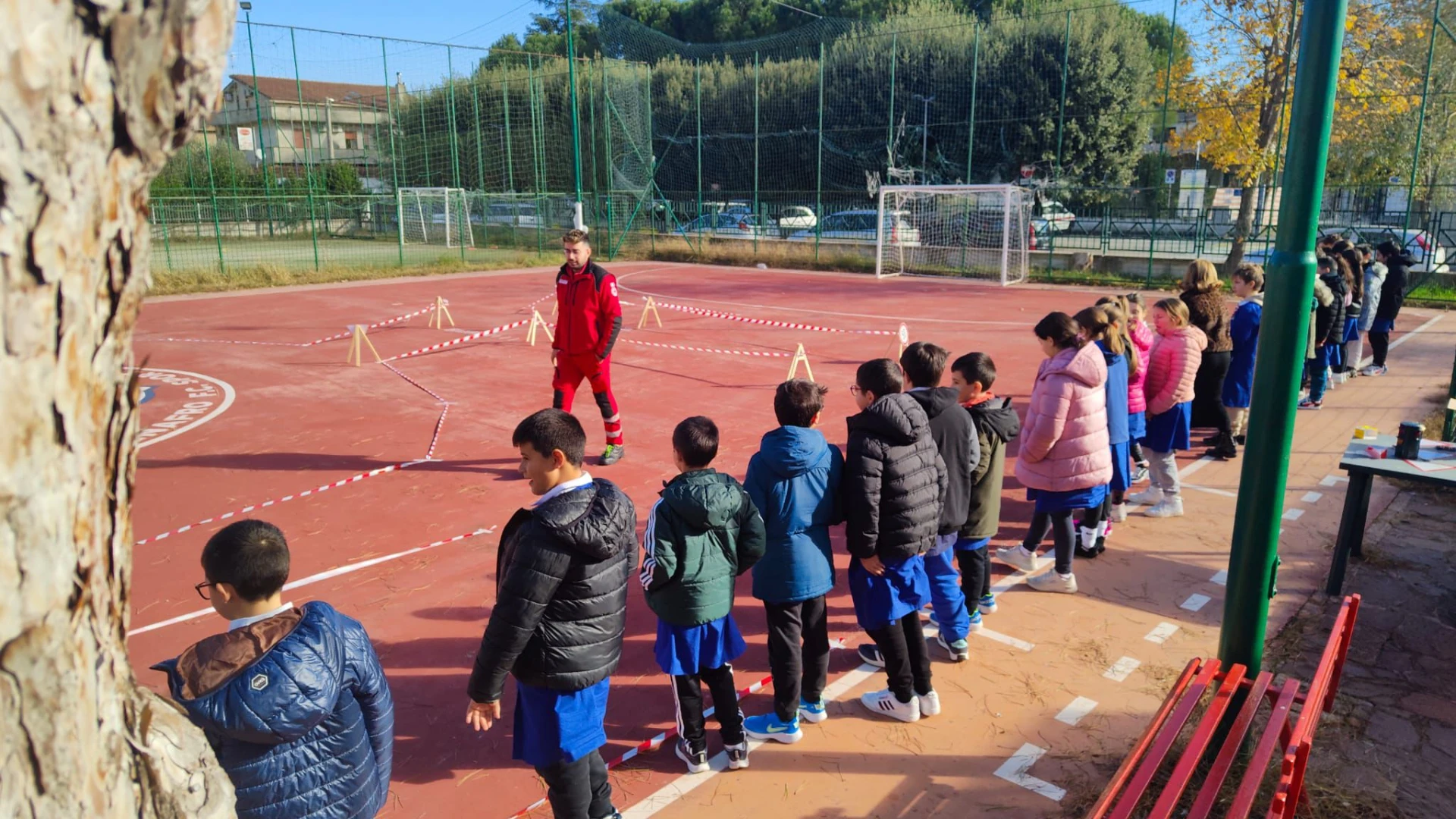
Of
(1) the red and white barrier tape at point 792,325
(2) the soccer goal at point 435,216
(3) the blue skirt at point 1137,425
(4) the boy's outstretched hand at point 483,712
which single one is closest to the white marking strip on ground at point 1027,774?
(4) the boy's outstretched hand at point 483,712

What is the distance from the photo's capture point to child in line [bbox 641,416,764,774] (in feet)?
12.1

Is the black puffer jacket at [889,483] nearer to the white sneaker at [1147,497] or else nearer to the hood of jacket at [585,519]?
the hood of jacket at [585,519]

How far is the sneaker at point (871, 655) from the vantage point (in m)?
4.93

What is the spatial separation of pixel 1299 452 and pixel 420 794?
8140mm

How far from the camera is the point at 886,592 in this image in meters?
4.22

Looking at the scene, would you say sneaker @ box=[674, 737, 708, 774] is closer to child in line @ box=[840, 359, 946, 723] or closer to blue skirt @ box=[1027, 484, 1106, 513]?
child in line @ box=[840, 359, 946, 723]

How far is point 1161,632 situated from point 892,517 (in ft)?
6.87

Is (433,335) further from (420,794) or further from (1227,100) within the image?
(1227,100)

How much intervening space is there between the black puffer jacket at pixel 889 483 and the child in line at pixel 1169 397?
11.8 ft

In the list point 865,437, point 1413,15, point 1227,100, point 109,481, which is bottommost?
point 865,437

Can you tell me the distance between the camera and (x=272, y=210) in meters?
28.0

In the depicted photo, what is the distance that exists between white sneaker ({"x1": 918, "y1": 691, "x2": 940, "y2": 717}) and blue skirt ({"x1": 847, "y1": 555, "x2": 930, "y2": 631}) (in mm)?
426

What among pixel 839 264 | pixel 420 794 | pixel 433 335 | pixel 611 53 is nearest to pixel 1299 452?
pixel 420 794

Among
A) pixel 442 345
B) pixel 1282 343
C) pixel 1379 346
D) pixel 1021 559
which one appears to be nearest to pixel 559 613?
pixel 1282 343
